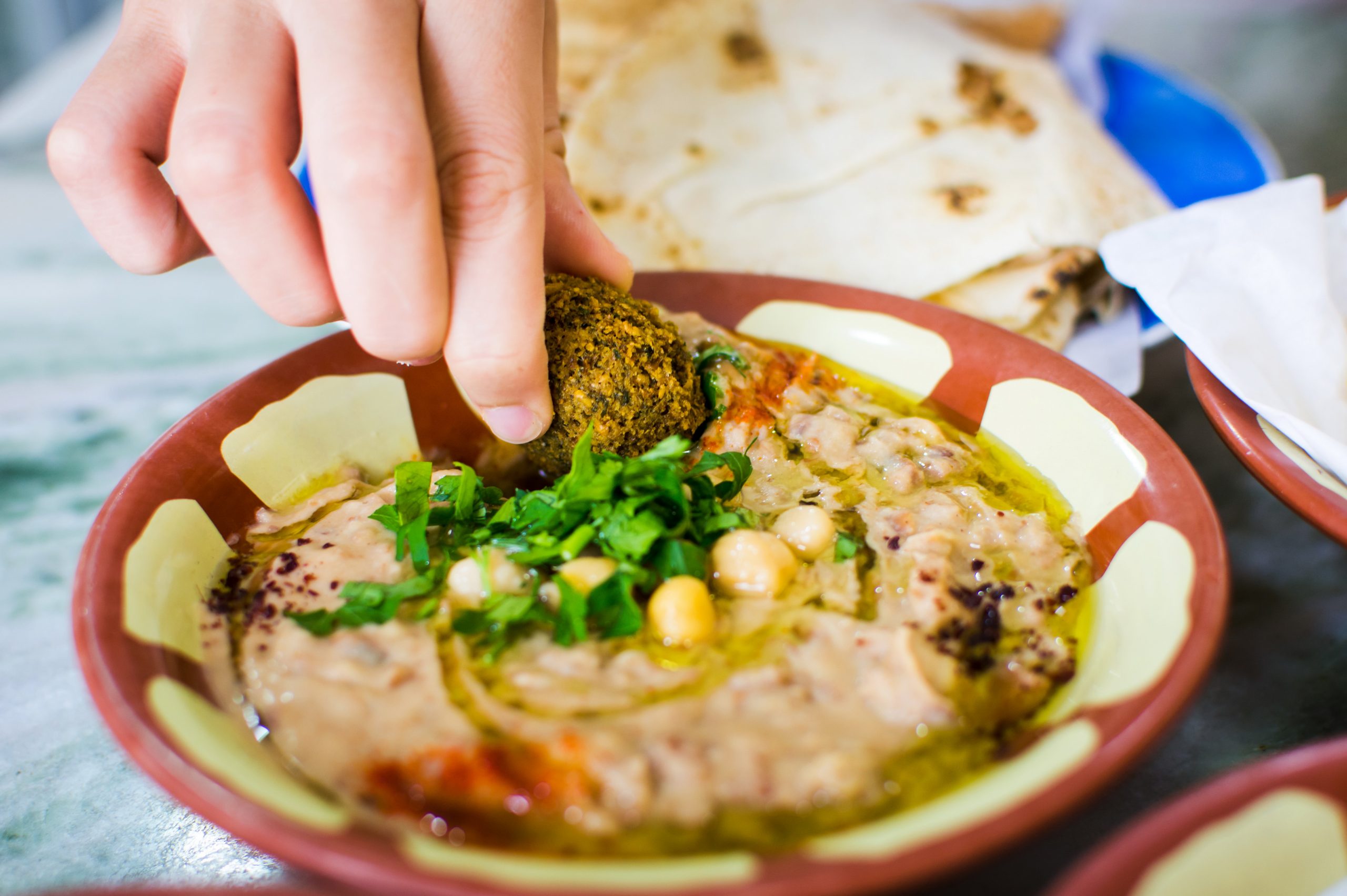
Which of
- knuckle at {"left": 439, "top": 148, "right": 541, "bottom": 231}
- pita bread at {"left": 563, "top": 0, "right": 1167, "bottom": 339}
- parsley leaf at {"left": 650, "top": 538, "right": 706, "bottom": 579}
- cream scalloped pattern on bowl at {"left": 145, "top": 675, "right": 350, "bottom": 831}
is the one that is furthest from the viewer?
pita bread at {"left": 563, "top": 0, "right": 1167, "bottom": 339}

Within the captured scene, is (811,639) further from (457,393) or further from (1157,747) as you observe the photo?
(457,393)

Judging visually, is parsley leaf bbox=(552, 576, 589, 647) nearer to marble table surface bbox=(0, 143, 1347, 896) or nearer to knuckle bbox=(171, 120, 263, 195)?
marble table surface bbox=(0, 143, 1347, 896)

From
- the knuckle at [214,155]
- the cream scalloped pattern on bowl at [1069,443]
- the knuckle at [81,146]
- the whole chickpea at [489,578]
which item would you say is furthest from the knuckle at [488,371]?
the cream scalloped pattern on bowl at [1069,443]

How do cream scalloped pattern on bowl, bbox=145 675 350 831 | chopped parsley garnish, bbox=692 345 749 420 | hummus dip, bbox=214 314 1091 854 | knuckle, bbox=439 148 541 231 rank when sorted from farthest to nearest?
chopped parsley garnish, bbox=692 345 749 420
knuckle, bbox=439 148 541 231
hummus dip, bbox=214 314 1091 854
cream scalloped pattern on bowl, bbox=145 675 350 831

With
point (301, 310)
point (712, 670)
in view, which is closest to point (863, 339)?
point (712, 670)

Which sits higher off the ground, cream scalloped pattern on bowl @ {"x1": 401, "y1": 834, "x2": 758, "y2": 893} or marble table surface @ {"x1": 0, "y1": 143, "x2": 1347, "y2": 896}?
cream scalloped pattern on bowl @ {"x1": 401, "y1": 834, "x2": 758, "y2": 893}

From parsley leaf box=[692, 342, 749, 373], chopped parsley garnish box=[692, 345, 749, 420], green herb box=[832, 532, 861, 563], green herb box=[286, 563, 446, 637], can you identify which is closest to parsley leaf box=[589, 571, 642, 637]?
green herb box=[286, 563, 446, 637]

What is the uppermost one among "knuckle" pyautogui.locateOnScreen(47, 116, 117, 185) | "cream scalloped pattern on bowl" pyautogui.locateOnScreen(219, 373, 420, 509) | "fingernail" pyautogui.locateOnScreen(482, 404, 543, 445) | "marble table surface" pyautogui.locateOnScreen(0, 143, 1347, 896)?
"knuckle" pyautogui.locateOnScreen(47, 116, 117, 185)

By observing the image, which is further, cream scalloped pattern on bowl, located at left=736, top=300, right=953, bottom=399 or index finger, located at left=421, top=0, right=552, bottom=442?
cream scalloped pattern on bowl, located at left=736, top=300, right=953, bottom=399

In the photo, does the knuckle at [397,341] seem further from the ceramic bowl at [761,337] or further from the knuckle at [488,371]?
the ceramic bowl at [761,337]
